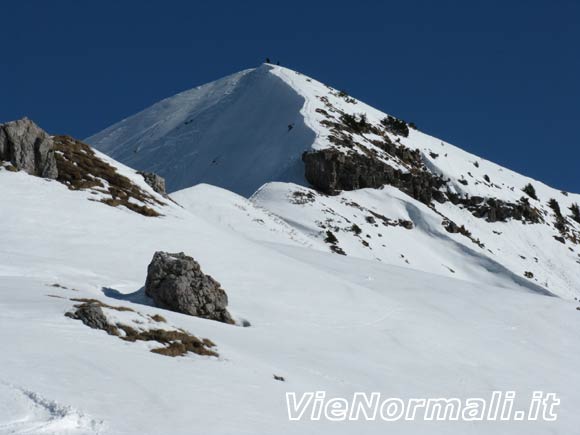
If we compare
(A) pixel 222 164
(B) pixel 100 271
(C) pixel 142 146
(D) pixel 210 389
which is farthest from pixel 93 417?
(C) pixel 142 146

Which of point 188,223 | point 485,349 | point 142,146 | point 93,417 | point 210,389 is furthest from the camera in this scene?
point 142,146

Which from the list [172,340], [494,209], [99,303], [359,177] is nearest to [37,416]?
[172,340]

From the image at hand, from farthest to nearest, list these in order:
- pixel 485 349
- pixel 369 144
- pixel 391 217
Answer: pixel 369 144
pixel 391 217
pixel 485 349

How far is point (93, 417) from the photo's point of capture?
464 inches

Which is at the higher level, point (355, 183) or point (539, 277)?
point (355, 183)

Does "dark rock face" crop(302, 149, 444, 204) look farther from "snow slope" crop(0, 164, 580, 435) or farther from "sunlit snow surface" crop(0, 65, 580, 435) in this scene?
"snow slope" crop(0, 164, 580, 435)

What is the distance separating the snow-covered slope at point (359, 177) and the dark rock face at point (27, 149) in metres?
26.1

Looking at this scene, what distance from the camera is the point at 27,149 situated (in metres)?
32.0

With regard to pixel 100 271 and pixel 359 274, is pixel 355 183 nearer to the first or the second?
pixel 359 274

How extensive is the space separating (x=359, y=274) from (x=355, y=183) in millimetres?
39999

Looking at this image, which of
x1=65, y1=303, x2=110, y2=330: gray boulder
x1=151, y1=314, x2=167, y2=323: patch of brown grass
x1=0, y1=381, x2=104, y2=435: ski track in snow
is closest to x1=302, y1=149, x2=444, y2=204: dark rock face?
x1=151, y1=314, x2=167, y2=323: patch of brown grass

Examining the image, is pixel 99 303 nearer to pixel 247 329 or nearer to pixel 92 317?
pixel 92 317

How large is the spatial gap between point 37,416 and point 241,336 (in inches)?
378

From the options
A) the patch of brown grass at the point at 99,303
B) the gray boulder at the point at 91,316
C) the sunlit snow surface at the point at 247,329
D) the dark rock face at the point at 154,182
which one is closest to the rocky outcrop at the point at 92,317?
the gray boulder at the point at 91,316
